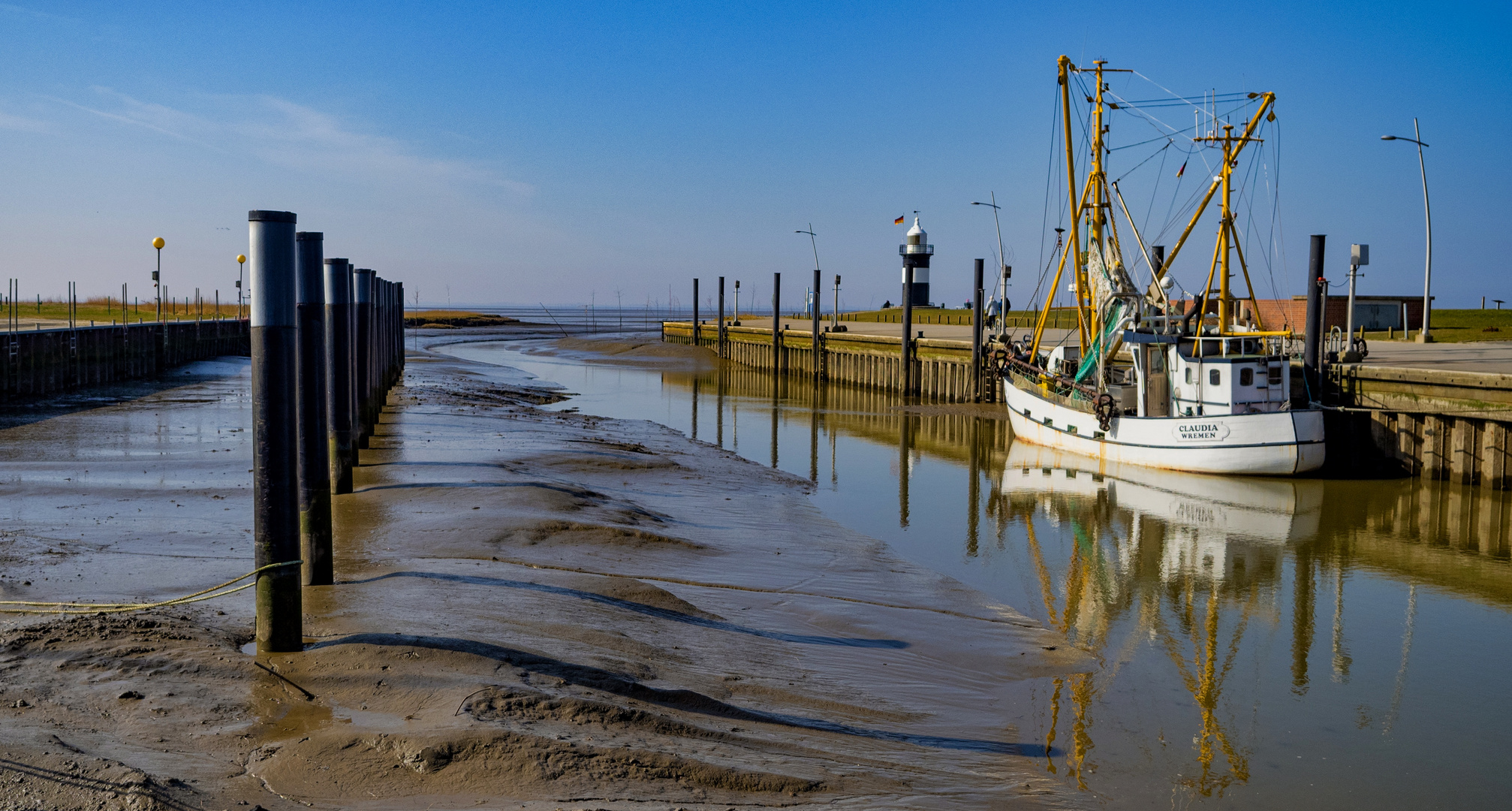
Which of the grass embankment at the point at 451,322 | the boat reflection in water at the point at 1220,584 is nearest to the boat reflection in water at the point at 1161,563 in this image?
the boat reflection in water at the point at 1220,584

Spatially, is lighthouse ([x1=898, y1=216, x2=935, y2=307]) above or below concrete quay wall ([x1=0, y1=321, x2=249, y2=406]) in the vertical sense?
above

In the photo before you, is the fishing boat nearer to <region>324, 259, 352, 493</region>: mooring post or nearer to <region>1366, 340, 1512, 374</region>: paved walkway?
<region>1366, 340, 1512, 374</region>: paved walkway

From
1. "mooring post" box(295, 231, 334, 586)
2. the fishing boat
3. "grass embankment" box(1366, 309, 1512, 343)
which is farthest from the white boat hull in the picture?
"grass embankment" box(1366, 309, 1512, 343)

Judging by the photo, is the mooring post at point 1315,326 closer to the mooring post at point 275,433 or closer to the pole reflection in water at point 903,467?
the pole reflection in water at point 903,467

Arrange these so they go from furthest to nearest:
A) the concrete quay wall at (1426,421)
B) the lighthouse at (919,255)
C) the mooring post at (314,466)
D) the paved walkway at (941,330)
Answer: the lighthouse at (919,255), the paved walkway at (941,330), the concrete quay wall at (1426,421), the mooring post at (314,466)

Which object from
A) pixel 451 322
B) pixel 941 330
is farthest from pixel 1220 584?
pixel 451 322

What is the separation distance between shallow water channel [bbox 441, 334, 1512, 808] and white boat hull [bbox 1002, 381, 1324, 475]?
0.46 m

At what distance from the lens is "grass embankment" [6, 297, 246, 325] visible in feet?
181

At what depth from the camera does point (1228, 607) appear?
1312cm

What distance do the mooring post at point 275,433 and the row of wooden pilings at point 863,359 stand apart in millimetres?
34334

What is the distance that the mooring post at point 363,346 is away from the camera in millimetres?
19281

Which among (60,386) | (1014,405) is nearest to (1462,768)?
(1014,405)

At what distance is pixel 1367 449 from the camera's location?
24500mm

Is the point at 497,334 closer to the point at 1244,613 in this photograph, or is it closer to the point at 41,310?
the point at 41,310
